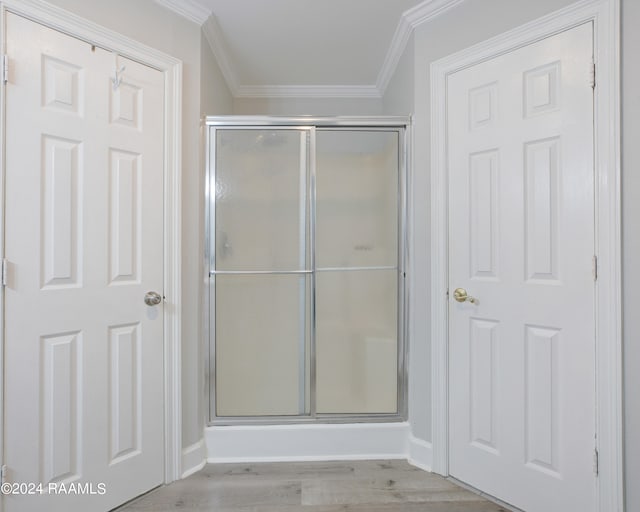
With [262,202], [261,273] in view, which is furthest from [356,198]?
[261,273]

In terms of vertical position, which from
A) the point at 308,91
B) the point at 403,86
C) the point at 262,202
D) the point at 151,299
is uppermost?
the point at 308,91

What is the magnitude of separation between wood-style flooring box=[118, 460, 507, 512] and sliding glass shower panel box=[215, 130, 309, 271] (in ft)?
3.64

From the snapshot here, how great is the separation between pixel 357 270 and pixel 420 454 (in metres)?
1.07

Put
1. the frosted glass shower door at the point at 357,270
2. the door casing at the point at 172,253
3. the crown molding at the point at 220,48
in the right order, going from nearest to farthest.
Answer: the door casing at the point at 172,253 < the crown molding at the point at 220,48 < the frosted glass shower door at the point at 357,270

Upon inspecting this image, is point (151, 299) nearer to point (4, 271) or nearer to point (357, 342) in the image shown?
point (4, 271)

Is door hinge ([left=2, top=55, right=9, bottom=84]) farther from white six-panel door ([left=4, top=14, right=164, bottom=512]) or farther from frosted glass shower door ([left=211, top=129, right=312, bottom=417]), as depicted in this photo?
frosted glass shower door ([left=211, top=129, right=312, bottom=417])

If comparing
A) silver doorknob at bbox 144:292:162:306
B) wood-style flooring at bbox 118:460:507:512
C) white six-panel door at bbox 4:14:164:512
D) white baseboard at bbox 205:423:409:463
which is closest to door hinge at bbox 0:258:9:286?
white six-panel door at bbox 4:14:164:512

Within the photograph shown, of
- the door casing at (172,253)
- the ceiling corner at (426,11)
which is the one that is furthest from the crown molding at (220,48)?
the ceiling corner at (426,11)

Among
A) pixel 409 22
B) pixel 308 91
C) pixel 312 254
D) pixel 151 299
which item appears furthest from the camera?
pixel 308 91

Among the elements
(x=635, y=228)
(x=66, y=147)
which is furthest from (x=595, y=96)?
(x=66, y=147)

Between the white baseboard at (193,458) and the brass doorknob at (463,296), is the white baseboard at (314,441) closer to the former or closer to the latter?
the white baseboard at (193,458)

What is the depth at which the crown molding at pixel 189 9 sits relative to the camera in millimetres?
1689

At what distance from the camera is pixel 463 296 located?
1.66 metres

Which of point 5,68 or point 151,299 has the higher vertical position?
point 5,68
